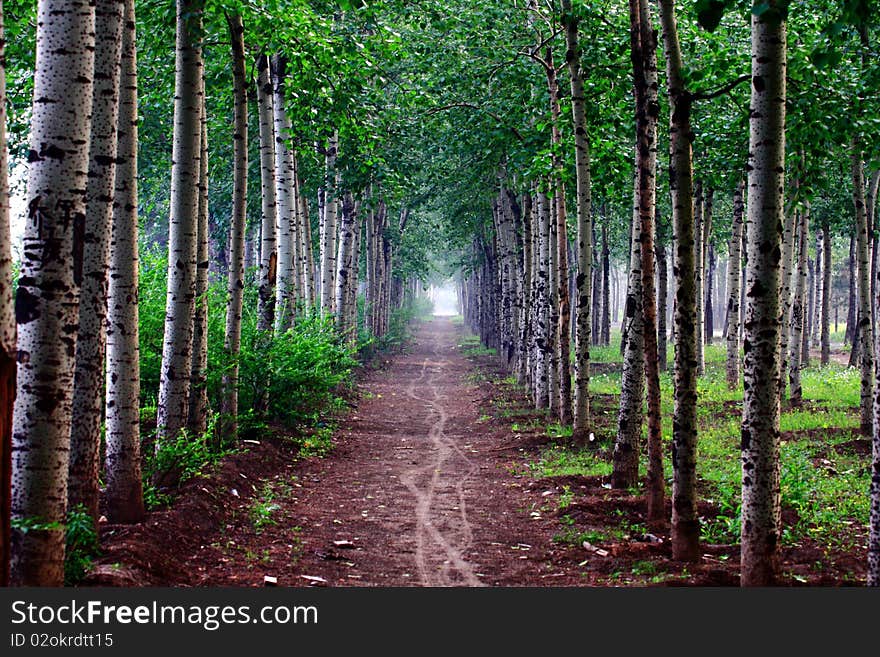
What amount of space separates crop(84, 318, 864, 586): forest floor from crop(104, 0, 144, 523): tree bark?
1.62 ft

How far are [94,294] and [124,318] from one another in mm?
980

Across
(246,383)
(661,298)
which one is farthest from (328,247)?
(661,298)

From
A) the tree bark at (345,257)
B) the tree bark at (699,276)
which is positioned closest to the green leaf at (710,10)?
the tree bark at (699,276)

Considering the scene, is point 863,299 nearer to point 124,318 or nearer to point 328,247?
point 124,318

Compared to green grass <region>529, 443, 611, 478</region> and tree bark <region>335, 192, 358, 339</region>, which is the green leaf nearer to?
green grass <region>529, 443, 611, 478</region>

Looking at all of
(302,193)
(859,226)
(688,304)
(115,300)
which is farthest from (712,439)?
(302,193)

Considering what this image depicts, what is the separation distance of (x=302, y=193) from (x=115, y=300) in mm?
16743

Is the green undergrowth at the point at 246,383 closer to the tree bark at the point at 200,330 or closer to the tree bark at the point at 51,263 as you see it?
the tree bark at the point at 200,330

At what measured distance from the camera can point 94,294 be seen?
7082 millimetres

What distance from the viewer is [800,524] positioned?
9.27m

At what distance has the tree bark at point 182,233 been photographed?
9.62m

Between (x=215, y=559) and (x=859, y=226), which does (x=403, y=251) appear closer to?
(x=859, y=226)

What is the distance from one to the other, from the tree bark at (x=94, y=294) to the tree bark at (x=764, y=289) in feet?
16.0

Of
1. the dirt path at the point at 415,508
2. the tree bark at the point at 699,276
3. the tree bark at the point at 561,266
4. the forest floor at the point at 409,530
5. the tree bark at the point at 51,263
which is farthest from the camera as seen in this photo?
the tree bark at the point at 699,276
